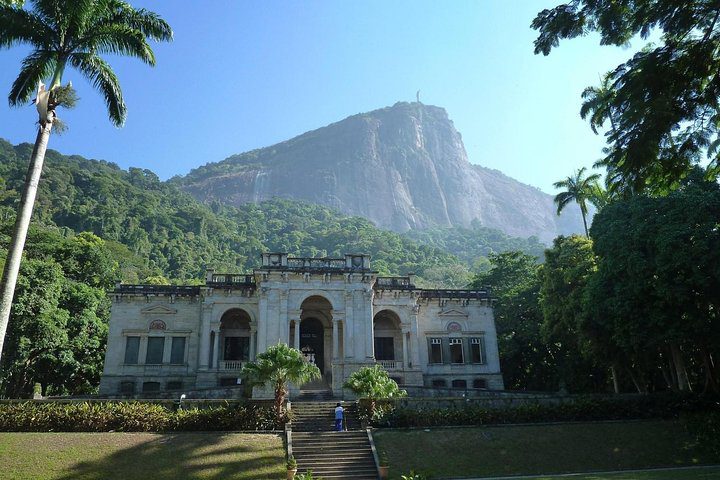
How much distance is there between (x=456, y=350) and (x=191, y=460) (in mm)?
23631

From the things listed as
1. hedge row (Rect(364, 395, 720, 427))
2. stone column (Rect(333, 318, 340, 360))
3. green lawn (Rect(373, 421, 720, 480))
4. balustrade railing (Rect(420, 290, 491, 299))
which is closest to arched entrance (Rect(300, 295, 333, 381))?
stone column (Rect(333, 318, 340, 360))

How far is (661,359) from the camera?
29.2m

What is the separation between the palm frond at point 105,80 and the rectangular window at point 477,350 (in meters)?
28.8

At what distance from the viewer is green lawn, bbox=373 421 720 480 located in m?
20.0

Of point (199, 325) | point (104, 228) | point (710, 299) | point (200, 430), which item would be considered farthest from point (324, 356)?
point (104, 228)

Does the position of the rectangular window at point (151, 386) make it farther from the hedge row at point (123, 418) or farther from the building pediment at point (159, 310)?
the hedge row at point (123, 418)

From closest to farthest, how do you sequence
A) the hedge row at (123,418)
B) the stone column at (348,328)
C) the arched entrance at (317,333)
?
the hedge row at (123,418) < the stone column at (348,328) < the arched entrance at (317,333)

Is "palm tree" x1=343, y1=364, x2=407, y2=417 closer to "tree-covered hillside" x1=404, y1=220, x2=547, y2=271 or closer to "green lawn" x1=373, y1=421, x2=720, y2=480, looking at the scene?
"green lawn" x1=373, y1=421, x2=720, y2=480

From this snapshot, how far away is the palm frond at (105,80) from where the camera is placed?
57.9 ft

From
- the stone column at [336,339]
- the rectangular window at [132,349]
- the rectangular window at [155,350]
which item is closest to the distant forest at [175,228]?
the rectangular window at [132,349]

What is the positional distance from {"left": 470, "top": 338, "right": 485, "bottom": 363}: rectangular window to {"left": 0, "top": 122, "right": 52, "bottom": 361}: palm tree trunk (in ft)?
101

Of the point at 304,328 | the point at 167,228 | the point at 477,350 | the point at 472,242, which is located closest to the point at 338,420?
the point at 304,328

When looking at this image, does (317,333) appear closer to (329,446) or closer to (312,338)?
(312,338)

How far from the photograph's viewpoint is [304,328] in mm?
38750
